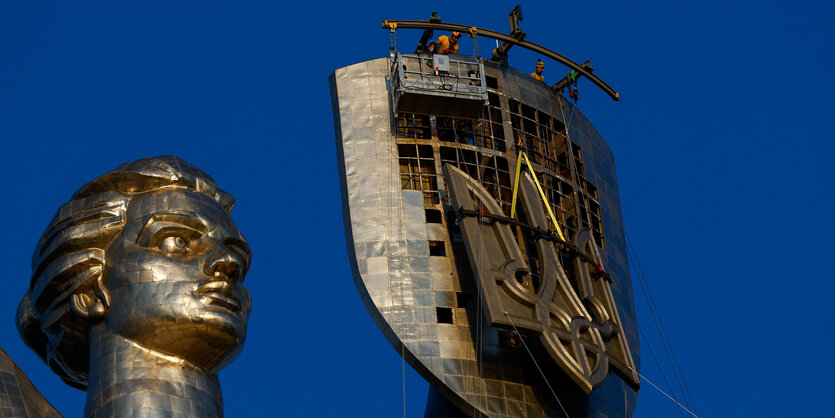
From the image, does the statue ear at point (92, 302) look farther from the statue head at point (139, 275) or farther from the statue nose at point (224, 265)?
the statue nose at point (224, 265)

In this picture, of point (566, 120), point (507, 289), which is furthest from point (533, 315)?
point (566, 120)

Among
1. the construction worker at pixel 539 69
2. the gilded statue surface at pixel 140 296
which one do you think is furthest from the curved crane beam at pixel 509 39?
the gilded statue surface at pixel 140 296

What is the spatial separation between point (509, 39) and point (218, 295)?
1767 centimetres

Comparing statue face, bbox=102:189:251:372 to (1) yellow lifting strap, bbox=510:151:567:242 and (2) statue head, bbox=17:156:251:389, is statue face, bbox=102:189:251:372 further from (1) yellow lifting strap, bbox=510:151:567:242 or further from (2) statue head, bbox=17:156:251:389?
(1) yellow lifting strap, bbox=510:151:567:242

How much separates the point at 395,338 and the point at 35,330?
30.5 ft

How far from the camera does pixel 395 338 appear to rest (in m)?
34.8

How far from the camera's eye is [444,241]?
3697 cm

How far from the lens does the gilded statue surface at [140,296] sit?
1019 inches

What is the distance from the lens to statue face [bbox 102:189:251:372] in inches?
1034

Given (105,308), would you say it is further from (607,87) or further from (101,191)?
(607,87)

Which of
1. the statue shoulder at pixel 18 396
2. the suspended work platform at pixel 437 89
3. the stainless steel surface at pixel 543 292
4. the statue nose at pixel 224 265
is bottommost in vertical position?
the statue shoulder at pixel 18 396

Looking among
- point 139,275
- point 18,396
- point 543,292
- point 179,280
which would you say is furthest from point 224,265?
point 543,292

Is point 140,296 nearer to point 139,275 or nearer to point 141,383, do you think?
point 139,275

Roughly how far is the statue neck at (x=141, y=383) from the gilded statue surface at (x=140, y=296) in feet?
0.07
